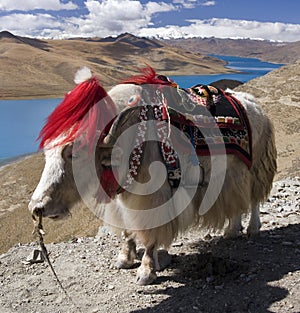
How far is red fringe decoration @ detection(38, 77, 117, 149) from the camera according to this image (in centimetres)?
196

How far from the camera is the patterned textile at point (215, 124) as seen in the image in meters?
2.43

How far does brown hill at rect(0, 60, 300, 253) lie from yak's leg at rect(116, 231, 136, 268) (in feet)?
2.44

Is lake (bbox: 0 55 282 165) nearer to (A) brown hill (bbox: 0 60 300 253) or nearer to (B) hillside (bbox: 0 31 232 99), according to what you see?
(A) brown hill (bbox: 0 60 300 253)

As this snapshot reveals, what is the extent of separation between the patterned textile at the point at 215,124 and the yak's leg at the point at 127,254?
2.51 feet

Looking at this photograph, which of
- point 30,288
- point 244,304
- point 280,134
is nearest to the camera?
point 244,304

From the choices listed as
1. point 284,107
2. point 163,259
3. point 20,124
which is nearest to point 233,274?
point 163,259

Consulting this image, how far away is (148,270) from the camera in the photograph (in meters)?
2.52

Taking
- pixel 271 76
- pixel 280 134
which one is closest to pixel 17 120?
pixel 271 76

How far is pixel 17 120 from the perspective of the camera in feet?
97.2

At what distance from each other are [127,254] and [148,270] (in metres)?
0.32

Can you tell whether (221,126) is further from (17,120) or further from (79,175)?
(17,120)

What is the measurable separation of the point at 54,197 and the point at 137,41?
170 metres

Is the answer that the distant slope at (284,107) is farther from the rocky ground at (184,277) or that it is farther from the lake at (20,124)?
the lake at (20,124)

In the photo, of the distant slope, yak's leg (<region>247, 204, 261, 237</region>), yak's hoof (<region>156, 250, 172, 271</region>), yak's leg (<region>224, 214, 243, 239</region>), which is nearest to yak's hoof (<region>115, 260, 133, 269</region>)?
yak's hoof (<region>156, 250, 172, 271</region>)
